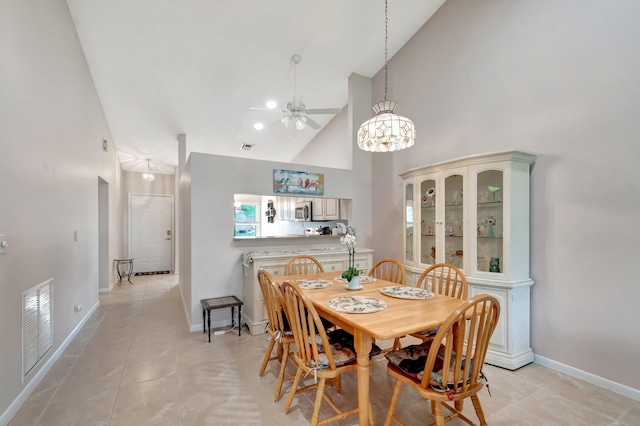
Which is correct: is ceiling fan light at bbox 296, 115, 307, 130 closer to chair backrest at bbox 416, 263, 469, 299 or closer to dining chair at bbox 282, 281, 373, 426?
chair backrest at bbox 416, 263, 469, 299

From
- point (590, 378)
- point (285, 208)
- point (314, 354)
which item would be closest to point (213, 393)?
point (314, 354)

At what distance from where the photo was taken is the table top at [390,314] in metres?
1.53

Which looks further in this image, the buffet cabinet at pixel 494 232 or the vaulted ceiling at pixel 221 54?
the vaulted ceiling at pixel 221 54

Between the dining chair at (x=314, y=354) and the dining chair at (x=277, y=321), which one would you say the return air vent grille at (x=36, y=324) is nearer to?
the dining chair at (x=277, y=321)

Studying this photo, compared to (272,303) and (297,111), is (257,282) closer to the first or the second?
(272,303)

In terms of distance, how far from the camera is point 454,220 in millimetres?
3104

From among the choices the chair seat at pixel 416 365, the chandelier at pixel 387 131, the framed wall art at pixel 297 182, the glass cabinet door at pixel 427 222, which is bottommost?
the chair seat at pixel 416 365

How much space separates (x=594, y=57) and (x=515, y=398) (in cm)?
280

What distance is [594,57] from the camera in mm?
2381

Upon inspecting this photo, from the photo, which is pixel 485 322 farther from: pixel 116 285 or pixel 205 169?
pixel 116 285

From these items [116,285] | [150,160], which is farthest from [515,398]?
[150,160]

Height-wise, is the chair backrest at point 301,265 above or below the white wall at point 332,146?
below

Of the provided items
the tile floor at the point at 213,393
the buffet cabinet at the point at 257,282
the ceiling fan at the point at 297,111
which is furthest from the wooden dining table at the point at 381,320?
the ceiling fan at the point at 297,111

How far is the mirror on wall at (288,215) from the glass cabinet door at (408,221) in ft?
3.70
